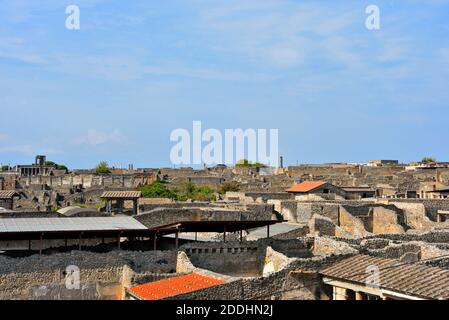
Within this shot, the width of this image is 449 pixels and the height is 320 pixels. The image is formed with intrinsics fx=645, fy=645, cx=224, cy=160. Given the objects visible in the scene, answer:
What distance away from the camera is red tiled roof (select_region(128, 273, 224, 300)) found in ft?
46.9

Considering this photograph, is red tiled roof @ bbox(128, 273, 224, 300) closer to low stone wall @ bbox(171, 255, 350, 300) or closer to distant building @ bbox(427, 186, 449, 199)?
low stone wall @ bbox(171, 255, 350, 300)

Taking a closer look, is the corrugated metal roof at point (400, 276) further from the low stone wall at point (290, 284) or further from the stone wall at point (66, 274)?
the stone wall at point (66, 274)

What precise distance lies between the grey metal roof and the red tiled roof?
451 cm

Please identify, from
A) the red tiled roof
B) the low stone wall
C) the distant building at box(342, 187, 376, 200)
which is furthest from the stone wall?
the distant building at box(342, 187, 376, 200)

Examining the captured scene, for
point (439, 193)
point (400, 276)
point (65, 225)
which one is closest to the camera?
point (400, 276)

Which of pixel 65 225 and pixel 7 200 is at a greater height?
pixel 65 225

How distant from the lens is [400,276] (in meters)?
13.6

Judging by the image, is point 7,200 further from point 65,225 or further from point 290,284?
point 290,284

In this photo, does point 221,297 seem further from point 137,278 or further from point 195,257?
point 195,257

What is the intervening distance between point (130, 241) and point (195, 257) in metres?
3.44

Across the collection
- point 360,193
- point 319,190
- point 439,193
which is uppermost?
point 319,190

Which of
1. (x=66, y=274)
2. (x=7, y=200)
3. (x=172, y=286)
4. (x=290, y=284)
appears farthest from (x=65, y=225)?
(x=7, y=200)

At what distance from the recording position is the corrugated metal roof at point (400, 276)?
12.6 meters

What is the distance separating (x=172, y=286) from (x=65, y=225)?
21.9 ft
